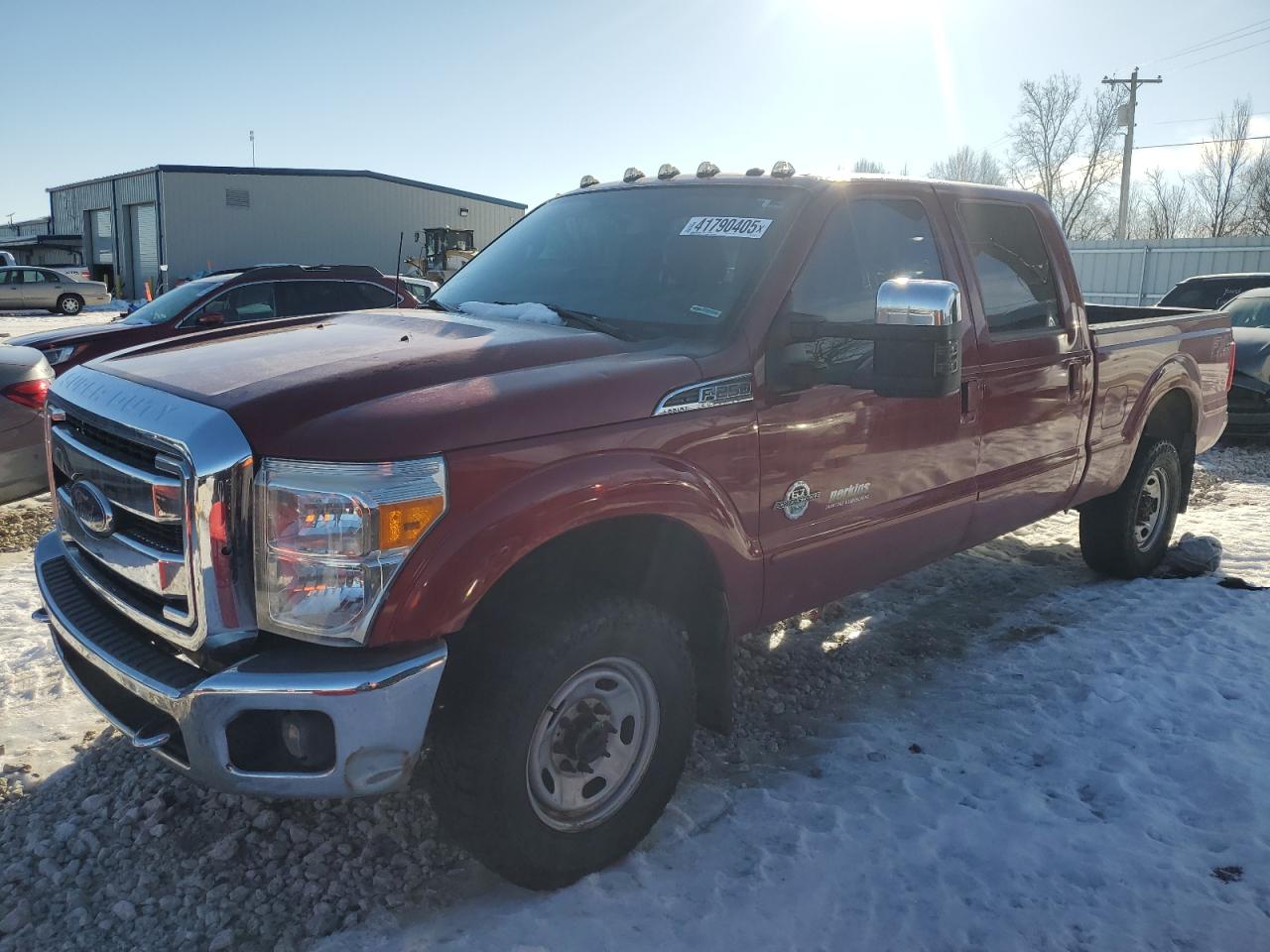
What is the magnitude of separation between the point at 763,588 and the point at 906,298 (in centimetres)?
105

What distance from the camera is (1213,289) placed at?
12.6 m

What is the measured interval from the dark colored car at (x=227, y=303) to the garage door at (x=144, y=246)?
3113 centimetres

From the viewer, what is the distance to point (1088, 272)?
88.5 ft

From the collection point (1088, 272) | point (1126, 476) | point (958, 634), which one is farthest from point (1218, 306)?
point (1088, 272)

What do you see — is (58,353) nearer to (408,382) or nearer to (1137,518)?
(408,382)

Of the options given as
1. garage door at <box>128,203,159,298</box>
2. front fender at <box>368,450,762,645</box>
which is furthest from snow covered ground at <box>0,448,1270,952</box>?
garage door at <box>128,203,159,298</box>

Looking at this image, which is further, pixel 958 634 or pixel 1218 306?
pixel 1218 306

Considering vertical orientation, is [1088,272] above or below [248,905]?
above

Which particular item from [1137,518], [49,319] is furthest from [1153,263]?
[49,319]

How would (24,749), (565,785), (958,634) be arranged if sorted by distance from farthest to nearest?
(958,634) < (24,749) < (565,785)

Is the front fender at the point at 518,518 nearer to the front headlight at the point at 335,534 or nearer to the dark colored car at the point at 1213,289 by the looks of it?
the front headlight at the point at 335,534

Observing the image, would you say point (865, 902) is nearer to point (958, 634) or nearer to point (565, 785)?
point (565, 785)

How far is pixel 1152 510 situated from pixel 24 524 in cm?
723

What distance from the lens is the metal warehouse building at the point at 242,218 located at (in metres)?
36.3
